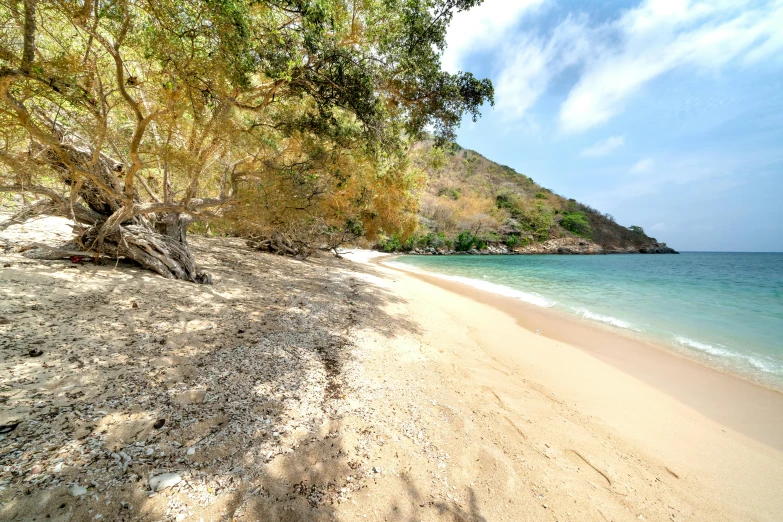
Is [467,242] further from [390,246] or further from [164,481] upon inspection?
[164,481]

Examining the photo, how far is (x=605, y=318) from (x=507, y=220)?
56.6 meters

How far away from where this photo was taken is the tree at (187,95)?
339 centimetres

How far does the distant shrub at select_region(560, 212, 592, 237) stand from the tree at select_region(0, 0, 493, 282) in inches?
2903

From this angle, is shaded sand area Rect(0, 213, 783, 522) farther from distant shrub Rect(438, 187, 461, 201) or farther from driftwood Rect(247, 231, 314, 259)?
distant shrub Rect(438, 187, 461, 201)

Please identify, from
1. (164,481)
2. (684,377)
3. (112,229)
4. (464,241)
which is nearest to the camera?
(164,481)

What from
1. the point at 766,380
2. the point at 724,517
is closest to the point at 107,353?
the point at 724,517

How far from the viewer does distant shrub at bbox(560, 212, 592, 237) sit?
67250mm

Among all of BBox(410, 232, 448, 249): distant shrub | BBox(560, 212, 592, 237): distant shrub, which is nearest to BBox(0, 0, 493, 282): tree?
BBox(410, 232, 448, 249): distant shrub

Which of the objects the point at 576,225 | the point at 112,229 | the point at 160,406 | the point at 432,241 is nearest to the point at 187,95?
the point at 112,229

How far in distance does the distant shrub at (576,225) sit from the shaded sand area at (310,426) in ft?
243

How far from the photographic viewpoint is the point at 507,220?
2384 inches

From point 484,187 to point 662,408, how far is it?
73186 millimetres

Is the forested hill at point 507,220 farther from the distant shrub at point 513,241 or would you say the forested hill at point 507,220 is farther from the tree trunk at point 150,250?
the tree trunk at point 150,250

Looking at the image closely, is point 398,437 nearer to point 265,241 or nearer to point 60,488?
point 60,488
